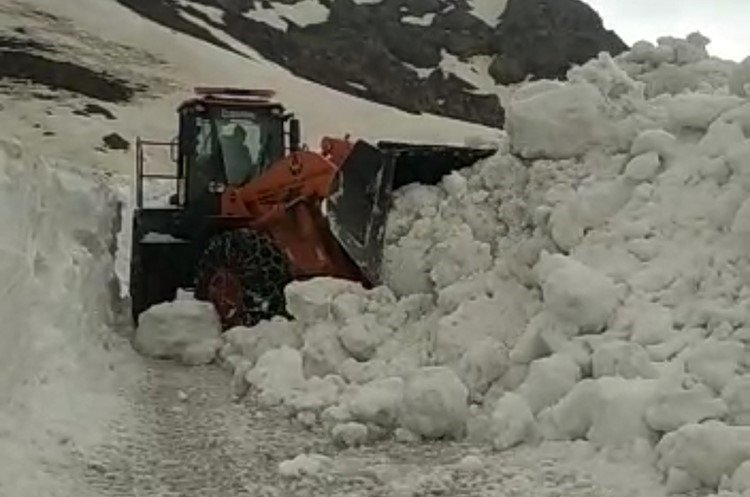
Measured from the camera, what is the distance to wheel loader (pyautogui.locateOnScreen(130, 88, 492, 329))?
347 inches

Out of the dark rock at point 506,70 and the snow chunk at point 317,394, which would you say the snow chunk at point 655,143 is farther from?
the dark rock at point 506,70

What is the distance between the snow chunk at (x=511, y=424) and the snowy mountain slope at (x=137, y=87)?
2586 cm

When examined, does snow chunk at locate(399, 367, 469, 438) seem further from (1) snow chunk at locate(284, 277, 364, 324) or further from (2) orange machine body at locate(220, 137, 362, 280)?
(2) orange machine body at locate(220, 137, 362, 280)

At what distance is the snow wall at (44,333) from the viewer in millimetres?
5941

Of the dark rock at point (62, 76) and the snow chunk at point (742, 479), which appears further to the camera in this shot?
the dark rock at point (62, 76)

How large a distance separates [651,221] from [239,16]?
53399 mm

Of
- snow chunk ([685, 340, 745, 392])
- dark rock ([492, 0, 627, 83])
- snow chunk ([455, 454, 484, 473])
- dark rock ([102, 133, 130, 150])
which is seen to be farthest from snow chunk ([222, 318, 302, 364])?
dark rock ([492, 0, 627, 83])

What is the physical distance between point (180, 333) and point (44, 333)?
1935 millimetres

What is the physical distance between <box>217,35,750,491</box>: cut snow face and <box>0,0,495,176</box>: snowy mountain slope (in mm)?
23703

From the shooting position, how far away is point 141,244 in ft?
34.4

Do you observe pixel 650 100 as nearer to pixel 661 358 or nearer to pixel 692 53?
pixel 692 53

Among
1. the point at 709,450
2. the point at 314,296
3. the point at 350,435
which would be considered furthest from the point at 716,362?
the point at 314,296

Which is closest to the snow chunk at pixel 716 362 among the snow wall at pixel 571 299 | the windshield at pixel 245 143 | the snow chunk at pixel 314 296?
the snow wall at pixel 571 299

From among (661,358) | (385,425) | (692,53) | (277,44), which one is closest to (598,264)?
(661,358)
